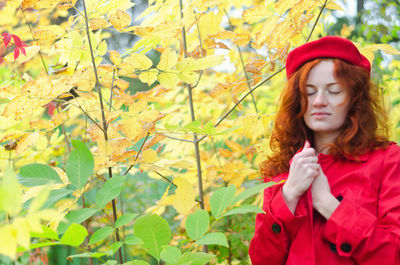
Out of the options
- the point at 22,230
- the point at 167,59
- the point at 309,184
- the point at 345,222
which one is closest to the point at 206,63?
the point at 167,59

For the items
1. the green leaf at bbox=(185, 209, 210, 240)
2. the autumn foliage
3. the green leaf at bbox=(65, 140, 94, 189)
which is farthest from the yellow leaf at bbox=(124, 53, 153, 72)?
the green leaf at bbox=(185, 209, 210, 240)

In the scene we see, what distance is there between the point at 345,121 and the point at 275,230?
37cm

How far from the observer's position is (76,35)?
1082 millimetres

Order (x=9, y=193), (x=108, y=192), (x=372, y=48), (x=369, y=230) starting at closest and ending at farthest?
(x=9, y=193), (x=108, y=192), (x=369, y=230), (x=372, y=48)

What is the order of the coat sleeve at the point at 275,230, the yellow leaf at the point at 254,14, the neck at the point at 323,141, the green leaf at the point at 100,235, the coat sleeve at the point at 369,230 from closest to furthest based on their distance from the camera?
1. the green leaf at the point at 100,235
2. the coat sleeve at the point at 369,230
3. the coat sleeve at the point at 275,230
4. the neck at the point at 323,141
5. the yellow leaf at the point at 254,14

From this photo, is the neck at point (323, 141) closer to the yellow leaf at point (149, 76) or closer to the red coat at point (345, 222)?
the red coat at point (345, 222)

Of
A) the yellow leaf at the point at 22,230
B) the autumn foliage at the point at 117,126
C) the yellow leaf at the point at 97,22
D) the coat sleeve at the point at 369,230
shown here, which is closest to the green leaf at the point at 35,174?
the autumn foliage at the point at 117,126

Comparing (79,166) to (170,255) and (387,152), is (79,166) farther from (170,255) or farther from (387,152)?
(387,152)

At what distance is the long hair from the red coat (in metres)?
0.04

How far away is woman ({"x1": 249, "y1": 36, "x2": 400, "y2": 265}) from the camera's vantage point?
92 centimetres

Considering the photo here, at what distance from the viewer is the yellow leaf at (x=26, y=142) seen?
1.05 metres

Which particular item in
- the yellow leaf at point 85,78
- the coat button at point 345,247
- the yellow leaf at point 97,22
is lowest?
the coat button at point 345,247

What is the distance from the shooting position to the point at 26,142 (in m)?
1.06

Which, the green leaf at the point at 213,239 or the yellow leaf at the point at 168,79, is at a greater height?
the yellow leaf at the point at 168,79
